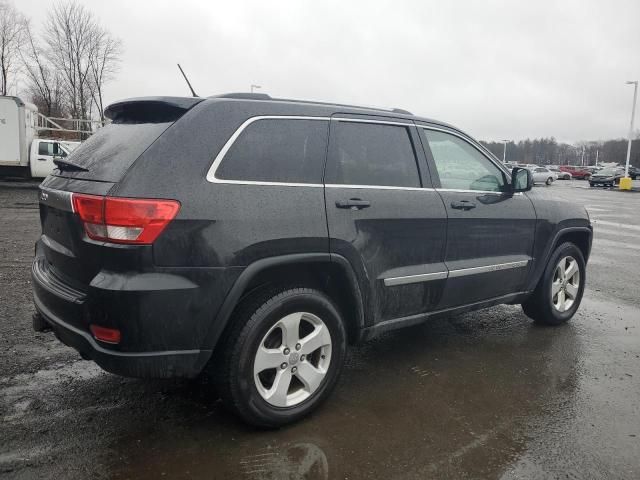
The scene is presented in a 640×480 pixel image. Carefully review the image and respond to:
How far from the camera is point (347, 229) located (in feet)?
10.3

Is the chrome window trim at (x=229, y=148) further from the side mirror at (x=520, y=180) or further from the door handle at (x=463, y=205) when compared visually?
the side mirror at (x=520, y=180)

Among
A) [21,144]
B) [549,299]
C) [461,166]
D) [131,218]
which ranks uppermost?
[21,144]

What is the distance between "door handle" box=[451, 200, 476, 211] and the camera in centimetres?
385

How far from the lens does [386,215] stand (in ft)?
11.0

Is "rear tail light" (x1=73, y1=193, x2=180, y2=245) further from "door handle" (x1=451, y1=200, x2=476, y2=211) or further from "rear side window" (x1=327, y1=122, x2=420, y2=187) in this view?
"door handle" (x1=451, y1=200, x2=476, y2=211)

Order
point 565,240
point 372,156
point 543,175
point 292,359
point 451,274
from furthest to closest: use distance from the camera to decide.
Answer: point 543,175
point 565,240
point 451,274
point 372,156
point 292,359

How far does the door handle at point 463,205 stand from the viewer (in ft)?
12.6

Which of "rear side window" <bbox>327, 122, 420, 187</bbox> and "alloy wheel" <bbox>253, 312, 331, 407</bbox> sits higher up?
"rear side window" <bbox>327, 122, 420, 187</bbox>

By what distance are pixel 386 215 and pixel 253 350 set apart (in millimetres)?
1207

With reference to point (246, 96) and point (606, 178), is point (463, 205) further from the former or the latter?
point (606, 178)

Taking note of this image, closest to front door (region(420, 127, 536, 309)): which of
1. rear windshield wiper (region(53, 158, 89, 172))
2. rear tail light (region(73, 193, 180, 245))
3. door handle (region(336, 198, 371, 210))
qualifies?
door handle (region(336, 198, 371, 210))

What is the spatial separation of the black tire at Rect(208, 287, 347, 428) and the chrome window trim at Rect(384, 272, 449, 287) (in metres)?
0.53

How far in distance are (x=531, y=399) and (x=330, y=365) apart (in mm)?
1423

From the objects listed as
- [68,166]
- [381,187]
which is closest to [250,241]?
[381,187]
